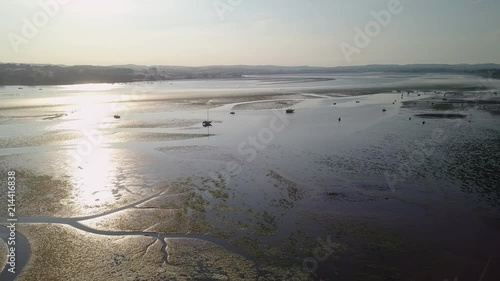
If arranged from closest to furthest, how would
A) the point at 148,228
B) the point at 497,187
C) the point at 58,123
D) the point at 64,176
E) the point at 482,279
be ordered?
the point at 482,279, the point at 148,228, the point at 497,187, the point at 64,176, the point at 58,123

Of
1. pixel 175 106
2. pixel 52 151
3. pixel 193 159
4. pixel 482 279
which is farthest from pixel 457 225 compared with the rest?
pixel 175 106

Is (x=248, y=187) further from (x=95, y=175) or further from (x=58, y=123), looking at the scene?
(x=58, y=123)

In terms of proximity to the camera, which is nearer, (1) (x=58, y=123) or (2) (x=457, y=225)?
(2) (x=457, y=225)

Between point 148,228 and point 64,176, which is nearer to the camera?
point 148,228

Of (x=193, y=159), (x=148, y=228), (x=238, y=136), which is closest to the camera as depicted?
(x=148, y=228)

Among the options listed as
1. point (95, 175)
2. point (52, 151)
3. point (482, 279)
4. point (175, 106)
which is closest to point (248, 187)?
point (95, 175)

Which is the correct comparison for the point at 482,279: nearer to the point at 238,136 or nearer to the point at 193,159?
the point at 193,159

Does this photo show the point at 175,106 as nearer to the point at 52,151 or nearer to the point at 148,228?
the point at 52,151

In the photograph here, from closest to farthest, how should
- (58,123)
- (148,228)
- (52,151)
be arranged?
(148,228) < (52,151) < (58,123)

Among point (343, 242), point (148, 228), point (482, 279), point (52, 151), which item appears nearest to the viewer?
point (482, 279)
